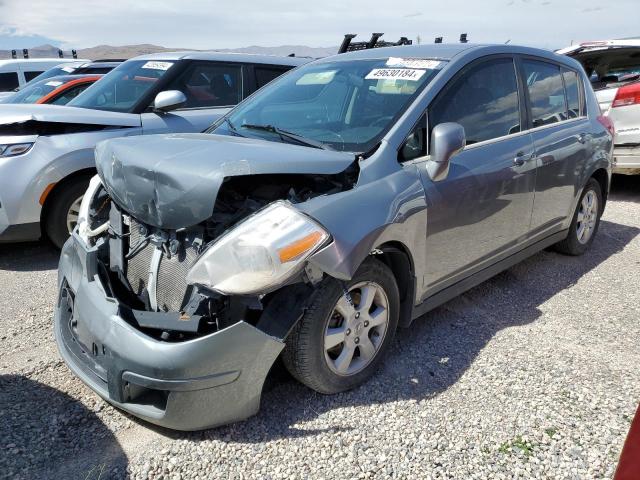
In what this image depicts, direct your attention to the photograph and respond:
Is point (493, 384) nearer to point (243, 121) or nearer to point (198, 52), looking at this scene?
point (243, 121)

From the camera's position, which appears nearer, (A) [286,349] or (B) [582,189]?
(A) [286,349]

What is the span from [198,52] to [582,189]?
4066 millimetres

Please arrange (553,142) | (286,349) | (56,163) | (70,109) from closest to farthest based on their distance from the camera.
A: (286,349) → (553,142) → (56,163) → (70,109)

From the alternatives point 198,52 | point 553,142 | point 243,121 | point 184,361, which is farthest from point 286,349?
point 198,52

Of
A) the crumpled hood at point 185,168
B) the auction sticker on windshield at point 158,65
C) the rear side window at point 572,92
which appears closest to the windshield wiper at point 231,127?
the crumpled hood at point 185,168

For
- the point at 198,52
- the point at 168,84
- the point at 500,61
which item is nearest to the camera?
the point at 500,61

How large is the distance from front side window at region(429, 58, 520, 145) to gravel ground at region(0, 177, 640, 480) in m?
1.25

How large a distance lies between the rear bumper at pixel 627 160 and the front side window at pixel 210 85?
15.2ft

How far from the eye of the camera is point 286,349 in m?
2.48

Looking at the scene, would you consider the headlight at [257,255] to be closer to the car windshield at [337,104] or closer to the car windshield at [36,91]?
the car windshield at [337,104]

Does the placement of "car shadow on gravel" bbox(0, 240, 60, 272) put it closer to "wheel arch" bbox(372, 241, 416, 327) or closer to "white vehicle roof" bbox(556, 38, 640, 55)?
"wheel arch" bbox(372, 241, 416, 327)

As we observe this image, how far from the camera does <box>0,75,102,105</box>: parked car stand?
779cm

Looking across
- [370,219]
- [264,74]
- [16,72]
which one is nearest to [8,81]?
[16,72]

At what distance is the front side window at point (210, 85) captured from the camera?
18.1 ft
